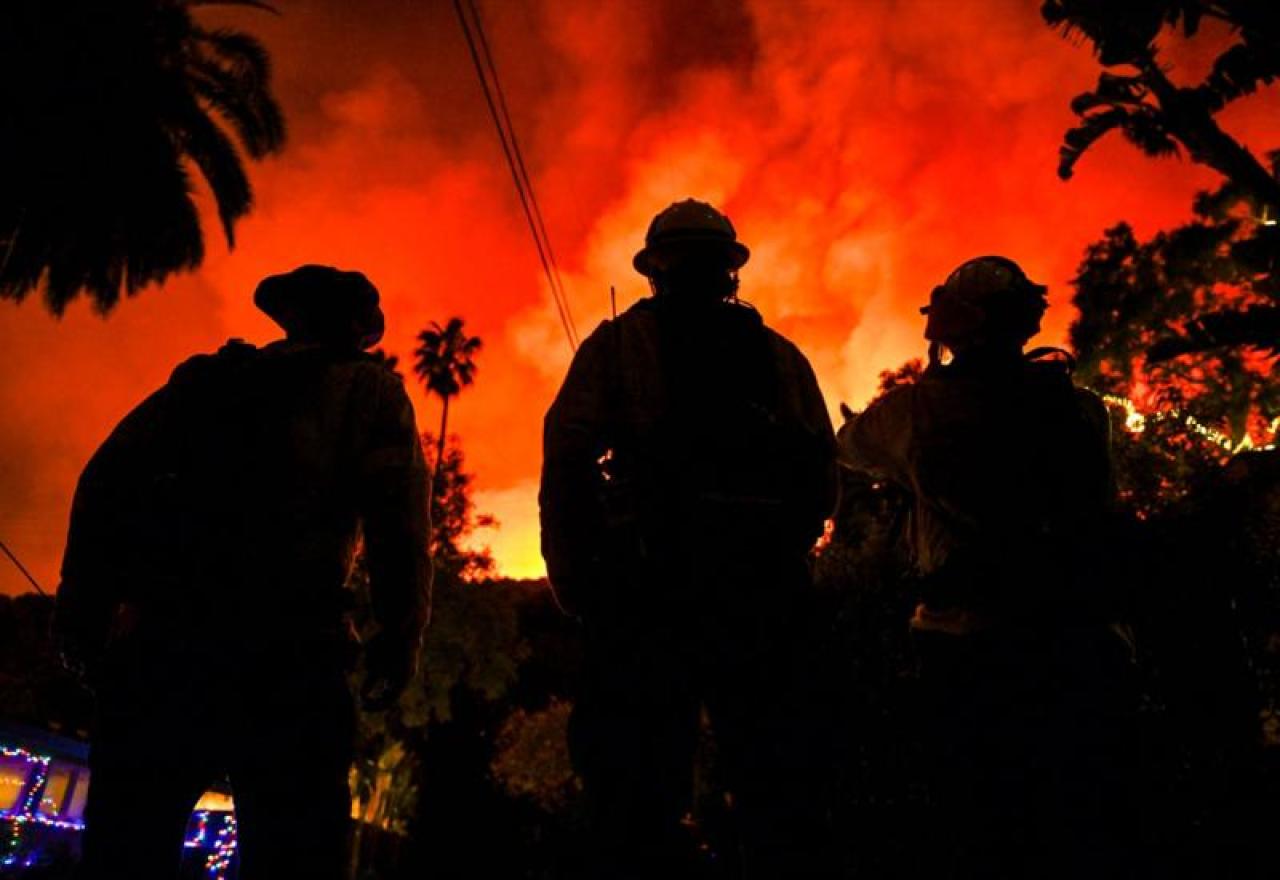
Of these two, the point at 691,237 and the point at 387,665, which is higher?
the point at 691,237

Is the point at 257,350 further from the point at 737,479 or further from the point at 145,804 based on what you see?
the point at 737,479

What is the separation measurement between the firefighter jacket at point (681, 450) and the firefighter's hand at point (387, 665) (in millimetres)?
661

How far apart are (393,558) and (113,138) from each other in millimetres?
18051

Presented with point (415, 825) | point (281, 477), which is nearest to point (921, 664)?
point (281, 477)

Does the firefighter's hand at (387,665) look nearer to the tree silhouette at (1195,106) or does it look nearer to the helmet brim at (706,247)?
the helmet brim at (706,247)

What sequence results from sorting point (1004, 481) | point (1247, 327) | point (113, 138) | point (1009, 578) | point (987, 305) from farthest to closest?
point (113, 138)
point (1247, 327)
point (987, 305)
point (1004, 481)
point (1009, 578)

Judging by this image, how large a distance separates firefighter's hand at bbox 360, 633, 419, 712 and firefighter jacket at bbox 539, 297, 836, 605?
66 cm

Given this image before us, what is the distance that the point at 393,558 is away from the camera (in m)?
2.44

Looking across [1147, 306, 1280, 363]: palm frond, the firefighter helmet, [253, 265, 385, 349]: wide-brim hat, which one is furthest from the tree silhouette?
[253, 265, 385, 349]: wide-brim hat

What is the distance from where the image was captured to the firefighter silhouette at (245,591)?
6.69 ft

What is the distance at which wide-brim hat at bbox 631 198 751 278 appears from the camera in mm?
2607

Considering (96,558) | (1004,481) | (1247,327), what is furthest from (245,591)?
(1247,327)

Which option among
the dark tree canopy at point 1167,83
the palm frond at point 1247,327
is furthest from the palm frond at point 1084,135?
the palm frond at point 1247,327

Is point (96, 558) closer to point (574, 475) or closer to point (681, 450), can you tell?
point (574, 475)
